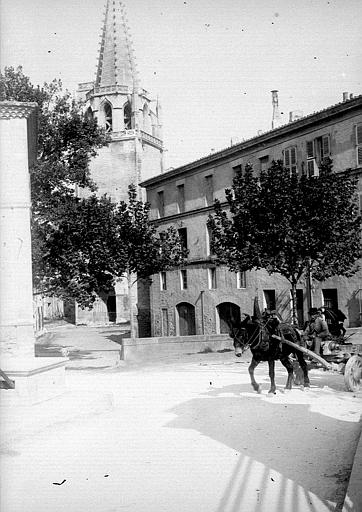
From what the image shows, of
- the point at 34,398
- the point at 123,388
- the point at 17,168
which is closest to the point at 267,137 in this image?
the point at 17,168

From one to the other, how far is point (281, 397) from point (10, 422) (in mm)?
4855

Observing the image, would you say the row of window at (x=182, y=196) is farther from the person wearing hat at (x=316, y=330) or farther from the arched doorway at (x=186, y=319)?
the person wearing hat at (x=316, y=330)

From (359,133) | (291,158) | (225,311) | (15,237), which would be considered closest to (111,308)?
(225,311)

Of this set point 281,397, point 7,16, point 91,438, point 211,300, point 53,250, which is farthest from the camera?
point 211,300

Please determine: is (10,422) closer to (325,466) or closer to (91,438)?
(91,438)

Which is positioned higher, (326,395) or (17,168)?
(17,168)

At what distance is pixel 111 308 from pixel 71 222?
119 feet

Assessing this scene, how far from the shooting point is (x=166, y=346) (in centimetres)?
2058

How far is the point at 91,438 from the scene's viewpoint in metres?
7.49

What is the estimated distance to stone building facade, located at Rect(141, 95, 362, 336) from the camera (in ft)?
76.6

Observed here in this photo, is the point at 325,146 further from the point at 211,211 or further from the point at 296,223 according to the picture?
the point at 211,211

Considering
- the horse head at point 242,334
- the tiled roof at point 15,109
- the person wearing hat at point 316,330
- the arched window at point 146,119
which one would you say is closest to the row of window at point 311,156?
the person wearing hat at point 316,330

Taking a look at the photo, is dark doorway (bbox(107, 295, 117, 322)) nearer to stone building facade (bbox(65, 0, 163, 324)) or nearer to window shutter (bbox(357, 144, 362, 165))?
stone building facade (bbox(65, 0, 163, 324))

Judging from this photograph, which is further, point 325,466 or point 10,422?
point 10,422
